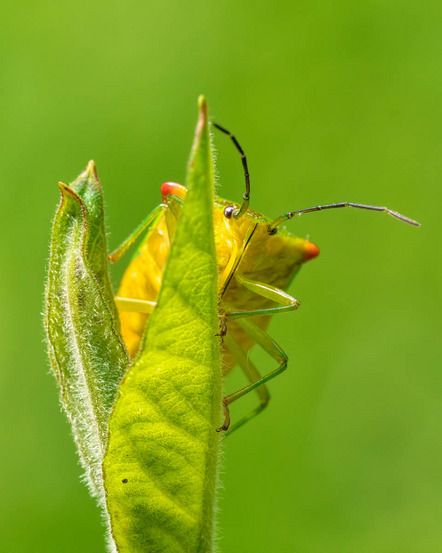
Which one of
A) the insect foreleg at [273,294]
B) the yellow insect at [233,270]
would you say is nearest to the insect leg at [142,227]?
the yellow insect at [233,270]

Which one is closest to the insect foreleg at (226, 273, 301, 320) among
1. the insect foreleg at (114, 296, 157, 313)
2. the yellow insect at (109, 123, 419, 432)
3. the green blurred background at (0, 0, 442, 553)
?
the yellow insect at (109, 123, 419, 432)

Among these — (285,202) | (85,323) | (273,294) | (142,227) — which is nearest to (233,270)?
(273,294)

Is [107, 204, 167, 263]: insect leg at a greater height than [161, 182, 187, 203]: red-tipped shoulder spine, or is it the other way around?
[161, 182, 187, 203]: red-tipped shoulder spine

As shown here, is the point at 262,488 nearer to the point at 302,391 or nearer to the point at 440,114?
the point at 302,391

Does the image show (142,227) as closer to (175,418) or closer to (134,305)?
(134,305)

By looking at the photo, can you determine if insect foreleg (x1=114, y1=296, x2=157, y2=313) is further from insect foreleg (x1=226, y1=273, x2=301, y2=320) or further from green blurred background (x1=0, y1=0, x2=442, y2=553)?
green blurred background (x1=0, y1=0, x2=442, y2=553)

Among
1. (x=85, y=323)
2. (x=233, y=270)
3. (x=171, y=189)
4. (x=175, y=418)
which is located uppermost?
(x=171, y=189)

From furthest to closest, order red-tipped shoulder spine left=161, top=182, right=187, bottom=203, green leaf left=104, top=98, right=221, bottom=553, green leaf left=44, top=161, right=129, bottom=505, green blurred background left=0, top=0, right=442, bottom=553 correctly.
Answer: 1. green blurred background left=0, top=0, right=442, bottom=553
2. red-tipped shoulder spine left=161, top=182, right=187, bottom=203
3. green leaf left=44, top=161, right=129, bottom=505
4. green leaf left=104, top=98, right=221, bottom=553
